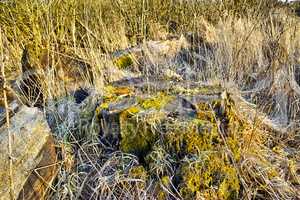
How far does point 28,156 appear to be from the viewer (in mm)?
2029

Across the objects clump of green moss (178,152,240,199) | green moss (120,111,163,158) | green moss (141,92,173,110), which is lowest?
clump of green moss (178,152,240,199)

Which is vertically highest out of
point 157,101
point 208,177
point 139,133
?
point 157,101

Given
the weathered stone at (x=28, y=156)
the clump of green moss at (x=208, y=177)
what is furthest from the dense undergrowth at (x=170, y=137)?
the weathered stone at (x=28, y=156)

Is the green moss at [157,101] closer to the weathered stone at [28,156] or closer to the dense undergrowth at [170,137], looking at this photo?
the dense undergrowth at [170,137]

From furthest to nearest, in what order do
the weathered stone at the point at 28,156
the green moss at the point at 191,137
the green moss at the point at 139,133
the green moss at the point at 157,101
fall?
the green moss at the point at 157,101 → the green moss at the point at 139,133 → the green moss at the point at 191,137 → the weathered stone at the point at 28,156

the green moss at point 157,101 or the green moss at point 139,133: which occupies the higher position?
the green moss at point 157,101

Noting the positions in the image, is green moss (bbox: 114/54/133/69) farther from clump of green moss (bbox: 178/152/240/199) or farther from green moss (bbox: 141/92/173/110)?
clump of green moss (bbox: 178/152/240/199)

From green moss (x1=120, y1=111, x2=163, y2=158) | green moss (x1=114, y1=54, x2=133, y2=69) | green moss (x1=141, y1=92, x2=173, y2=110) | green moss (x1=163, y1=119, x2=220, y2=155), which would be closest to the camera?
green moss (x1=163, y1=119, x2=220, y2=155)

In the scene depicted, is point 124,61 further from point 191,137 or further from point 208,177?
point 208,177

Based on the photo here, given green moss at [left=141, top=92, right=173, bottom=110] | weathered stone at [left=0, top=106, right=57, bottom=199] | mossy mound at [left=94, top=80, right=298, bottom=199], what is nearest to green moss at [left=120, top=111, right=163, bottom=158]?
mossy mound at [left=94, top=80, right=298, bottom=199]

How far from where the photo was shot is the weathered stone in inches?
74.2

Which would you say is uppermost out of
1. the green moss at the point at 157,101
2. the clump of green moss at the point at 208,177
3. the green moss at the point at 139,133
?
the green moss at the point at 157,101

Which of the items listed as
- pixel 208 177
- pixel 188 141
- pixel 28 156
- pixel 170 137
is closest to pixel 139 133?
pixel 170 137

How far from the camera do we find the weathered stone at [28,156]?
189 centimetres
